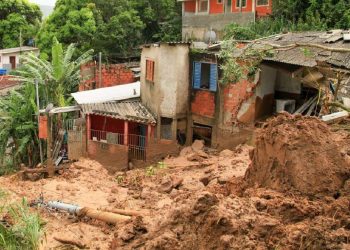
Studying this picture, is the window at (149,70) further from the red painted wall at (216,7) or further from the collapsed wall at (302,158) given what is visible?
the red painted wall at (216,7)

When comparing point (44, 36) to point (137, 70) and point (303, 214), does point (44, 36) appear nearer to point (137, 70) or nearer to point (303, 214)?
point (137, 70)

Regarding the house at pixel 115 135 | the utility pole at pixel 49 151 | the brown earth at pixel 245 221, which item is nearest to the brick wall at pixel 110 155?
the house at pixel 115 135

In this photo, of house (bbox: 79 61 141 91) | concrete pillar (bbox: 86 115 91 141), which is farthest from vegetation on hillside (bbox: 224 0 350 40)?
concrete pillar (bbox: 86 115 91 141)

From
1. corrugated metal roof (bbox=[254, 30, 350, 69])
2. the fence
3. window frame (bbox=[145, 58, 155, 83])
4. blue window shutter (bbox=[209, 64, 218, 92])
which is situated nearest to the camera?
corrugated metal roof (bbox=[254, 30, 350, 69])

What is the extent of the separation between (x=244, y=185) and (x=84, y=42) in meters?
21.0

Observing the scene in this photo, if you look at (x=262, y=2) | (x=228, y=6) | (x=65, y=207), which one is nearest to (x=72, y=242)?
(x=65, y=207)

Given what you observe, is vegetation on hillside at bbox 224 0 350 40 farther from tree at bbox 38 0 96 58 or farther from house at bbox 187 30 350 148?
tree at bbox 38 0 96 58

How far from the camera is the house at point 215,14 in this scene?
1078 inches

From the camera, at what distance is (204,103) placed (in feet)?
58.7

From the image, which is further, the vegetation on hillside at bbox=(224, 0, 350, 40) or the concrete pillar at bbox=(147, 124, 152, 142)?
the vegetation on hillside at bbox=(224, 0, 350, 40)

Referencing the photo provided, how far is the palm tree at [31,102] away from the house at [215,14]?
8486mm

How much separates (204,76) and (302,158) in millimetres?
10964

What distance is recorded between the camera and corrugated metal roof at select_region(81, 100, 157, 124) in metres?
18.1

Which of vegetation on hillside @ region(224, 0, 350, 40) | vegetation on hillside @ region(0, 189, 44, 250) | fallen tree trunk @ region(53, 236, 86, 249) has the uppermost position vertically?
vegetation on hillside @ region(224, 0, 350, 40)
